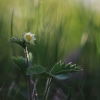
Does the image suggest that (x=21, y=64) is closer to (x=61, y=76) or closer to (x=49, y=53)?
(x=61, y=76)

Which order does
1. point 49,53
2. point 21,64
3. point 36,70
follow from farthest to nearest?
point 49,53 < point 21,64 < point 36,70

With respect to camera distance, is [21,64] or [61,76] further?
[21,64]

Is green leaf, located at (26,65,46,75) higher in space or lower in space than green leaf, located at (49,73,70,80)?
higher

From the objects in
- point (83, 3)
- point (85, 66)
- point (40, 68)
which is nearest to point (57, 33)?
point (85, 66)

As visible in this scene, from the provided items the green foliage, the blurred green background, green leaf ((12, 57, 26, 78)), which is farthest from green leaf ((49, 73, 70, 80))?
the blurred green background

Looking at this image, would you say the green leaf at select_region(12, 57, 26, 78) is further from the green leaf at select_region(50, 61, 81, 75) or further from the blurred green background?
the blurred green background

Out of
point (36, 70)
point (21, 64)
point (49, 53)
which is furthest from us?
point (49, 53)

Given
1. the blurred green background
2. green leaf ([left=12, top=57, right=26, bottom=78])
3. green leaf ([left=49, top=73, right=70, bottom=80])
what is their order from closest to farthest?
1. green leaf ([left=49, top=73, right=70, bottom=80])
2. green leaf ([left=12, top=57, right=26, bottom=78])
3. the blurred green background

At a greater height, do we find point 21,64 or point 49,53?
point 21,64

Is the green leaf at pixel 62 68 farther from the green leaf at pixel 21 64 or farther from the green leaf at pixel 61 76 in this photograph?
the green leaf at pixel 21 64

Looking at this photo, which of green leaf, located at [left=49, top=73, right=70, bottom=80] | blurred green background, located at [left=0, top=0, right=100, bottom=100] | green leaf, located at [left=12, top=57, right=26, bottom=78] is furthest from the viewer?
blurred green background, located at [left=0, top=0, right=100, bottom=100]

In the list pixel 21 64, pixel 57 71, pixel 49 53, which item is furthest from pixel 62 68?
pixel 49 53

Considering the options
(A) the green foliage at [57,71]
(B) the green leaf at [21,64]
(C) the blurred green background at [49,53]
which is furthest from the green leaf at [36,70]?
(C) the blurred green background at [49,53]
